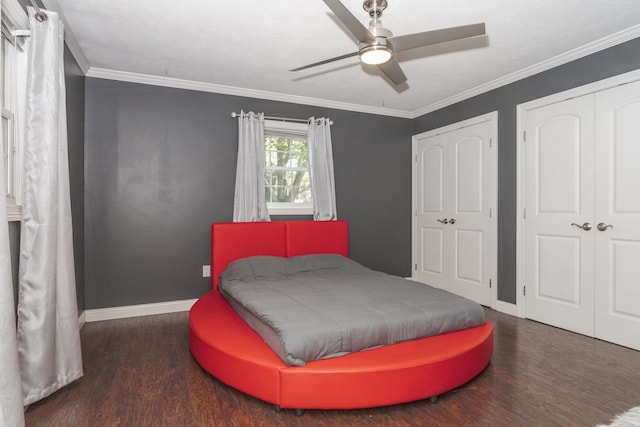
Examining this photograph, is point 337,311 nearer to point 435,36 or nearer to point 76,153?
point 435,36

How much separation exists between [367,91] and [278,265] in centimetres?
226

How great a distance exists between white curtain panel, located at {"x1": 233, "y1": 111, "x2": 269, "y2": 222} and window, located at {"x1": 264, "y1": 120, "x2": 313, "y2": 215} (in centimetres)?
19

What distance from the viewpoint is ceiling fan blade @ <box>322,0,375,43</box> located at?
6.17 feet

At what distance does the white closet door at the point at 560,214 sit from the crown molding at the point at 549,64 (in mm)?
370

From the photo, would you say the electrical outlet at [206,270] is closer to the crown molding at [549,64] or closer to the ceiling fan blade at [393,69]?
the ceiling fan blade at [393,69]

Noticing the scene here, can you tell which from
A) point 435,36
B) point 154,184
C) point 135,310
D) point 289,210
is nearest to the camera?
point 435,36

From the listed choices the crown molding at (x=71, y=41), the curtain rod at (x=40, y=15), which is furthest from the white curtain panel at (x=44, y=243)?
the crown molding at (x=71, y=41)

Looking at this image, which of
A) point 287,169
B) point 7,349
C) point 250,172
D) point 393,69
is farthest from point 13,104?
point 287,169

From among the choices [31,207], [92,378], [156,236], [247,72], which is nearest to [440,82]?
[247,72]

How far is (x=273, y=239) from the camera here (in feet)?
13.5

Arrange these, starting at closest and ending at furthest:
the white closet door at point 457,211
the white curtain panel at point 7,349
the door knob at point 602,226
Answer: the white curtain panel at point 7,349
the door knob at point 602,226
the white closet door at point 457,211

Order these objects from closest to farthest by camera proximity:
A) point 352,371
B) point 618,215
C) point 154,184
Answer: point 352,371 < point 618,215 < point 154,184

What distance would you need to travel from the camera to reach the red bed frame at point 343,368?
188 centimetres

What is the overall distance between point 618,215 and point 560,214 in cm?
47
